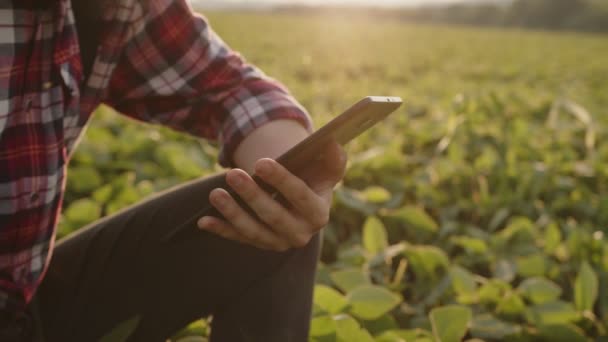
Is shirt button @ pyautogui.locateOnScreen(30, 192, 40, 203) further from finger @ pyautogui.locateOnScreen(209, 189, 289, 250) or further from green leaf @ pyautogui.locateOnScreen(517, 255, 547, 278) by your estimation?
green leaf @ pyautogui.locateOnScreen(517, 255, 547, 278)

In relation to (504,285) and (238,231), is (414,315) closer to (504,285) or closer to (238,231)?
(504,285)

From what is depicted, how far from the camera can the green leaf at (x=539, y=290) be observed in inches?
A: 48.8

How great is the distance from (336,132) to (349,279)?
0.59 metres

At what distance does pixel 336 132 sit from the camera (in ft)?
2.27

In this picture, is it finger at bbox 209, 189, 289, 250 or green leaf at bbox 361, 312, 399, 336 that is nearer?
finger at bbox 209, 189, 289, 250

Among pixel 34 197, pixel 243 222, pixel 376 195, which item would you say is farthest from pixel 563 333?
pixel 34 197

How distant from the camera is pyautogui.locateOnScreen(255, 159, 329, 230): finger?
0.66m

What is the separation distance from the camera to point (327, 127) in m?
0.68

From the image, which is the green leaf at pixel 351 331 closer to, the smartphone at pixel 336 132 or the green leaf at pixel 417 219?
the smartphone at pixel 336 132

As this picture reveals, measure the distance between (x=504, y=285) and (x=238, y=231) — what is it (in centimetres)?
76

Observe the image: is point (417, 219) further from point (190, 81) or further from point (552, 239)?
point (190, 81)

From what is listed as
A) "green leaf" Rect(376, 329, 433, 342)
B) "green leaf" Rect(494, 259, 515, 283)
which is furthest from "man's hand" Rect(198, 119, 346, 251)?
"green leaf" Rect(494, 259, 515, 283)

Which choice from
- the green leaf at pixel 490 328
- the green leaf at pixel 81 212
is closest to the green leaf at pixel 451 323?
the green leaf at pixel 490 328

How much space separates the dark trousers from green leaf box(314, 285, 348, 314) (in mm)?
168
